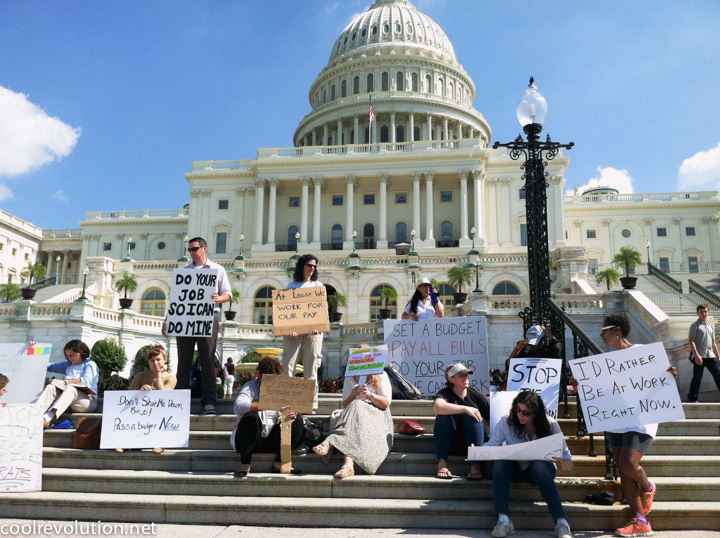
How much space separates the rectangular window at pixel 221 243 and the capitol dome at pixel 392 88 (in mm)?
22849

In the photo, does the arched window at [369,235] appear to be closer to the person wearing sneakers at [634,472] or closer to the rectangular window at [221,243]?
the rectangular window at [221,243]

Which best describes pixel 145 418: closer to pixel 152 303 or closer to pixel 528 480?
pixel 528 480

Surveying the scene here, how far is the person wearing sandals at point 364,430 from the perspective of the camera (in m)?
7.79

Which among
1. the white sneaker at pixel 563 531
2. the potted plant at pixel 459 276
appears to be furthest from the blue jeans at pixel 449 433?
the potted plant at pixel 459 276

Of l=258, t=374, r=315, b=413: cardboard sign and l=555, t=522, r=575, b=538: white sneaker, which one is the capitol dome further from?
l=555, t=522, r=575, b=538: white sneaker

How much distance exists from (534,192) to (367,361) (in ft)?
14.6

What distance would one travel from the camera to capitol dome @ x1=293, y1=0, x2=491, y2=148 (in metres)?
86.7

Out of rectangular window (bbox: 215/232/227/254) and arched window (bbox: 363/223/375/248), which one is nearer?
arched window (bbox: 363/223/375/248)

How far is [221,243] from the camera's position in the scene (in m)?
71.4

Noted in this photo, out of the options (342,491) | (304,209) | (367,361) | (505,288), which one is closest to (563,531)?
(342,491)

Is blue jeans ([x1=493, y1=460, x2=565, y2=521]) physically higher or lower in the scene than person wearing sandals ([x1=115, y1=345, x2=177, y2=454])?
lower

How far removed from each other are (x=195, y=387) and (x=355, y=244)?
5789cm

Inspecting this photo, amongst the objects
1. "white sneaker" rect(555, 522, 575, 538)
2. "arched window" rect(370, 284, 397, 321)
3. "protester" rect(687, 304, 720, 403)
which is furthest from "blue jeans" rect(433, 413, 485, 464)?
"arched window" rect(370, 284, 397, 321)

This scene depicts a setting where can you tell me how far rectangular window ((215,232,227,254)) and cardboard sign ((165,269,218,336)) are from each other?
61.5 meters
